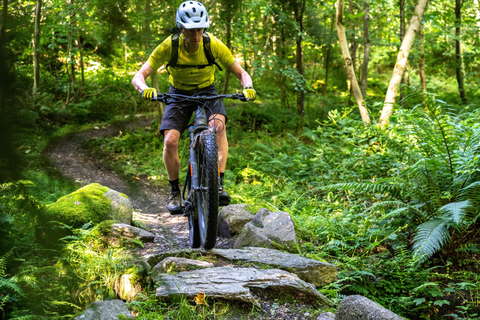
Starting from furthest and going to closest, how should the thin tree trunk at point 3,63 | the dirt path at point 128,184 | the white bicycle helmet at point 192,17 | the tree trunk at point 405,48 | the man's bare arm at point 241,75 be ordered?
the tree trunk at point 405,48 → the dirt path at point 128,184 → the man's bare arm at point 241,75 → the white bicycle helmet at point 192,17 → the thin tree trunk at point 3,63

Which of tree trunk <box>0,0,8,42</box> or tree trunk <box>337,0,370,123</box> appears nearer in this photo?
tree trunk <box>0,0,8,42</box>

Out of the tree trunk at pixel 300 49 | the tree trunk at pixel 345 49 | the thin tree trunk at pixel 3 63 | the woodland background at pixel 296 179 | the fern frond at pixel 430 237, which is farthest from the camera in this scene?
the tree trunk at pixel 300 49

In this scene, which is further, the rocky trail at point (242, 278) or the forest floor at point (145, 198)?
the forest floor at point (145, 198)

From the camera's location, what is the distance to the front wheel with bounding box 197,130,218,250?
3398mm

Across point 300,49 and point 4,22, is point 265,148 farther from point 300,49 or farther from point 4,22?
point 4,22

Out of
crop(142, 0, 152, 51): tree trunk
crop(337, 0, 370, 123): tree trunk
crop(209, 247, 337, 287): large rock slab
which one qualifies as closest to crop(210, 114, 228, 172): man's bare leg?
crop(209, 247, 337, 287): large rock slab

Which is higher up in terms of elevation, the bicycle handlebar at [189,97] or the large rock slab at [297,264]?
the bicycle handlebar at [189,97]

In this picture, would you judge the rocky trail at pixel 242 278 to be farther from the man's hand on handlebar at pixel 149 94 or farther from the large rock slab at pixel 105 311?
the man's hand on handlebar at pixel 149 94

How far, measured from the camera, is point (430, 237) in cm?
365

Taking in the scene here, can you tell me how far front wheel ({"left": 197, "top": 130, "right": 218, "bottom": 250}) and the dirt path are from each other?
39.2 inches

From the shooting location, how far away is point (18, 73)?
983 mm

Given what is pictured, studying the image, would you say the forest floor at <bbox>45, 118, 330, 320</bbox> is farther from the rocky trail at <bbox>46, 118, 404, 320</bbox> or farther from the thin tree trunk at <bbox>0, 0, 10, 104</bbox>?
the thin tree trunk at <bbox>0, 0, 10, 104</bbox>

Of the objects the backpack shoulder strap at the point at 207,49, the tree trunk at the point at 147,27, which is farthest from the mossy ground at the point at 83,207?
the tree trunk at the point at 147,27

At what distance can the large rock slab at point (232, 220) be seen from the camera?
16.2 ft
